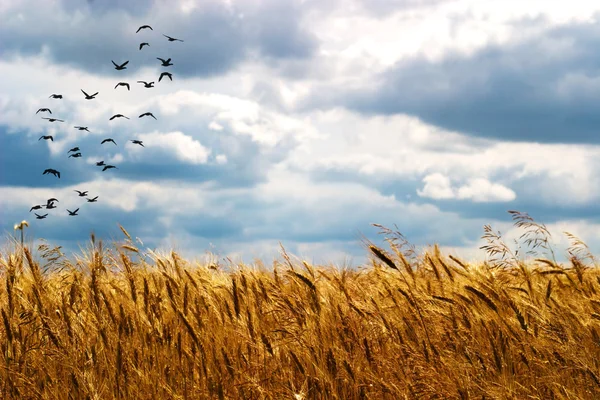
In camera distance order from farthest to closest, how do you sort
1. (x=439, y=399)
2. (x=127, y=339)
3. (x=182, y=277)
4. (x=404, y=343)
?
(x=182, y=277)
(x=127, y=339)
(x=404, y=343)
(x=439, y=399)

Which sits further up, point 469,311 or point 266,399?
point 469,311

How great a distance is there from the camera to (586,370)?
3.93 meters

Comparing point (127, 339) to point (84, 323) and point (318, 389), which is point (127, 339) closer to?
point (84, 323)

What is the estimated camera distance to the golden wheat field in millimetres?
4000

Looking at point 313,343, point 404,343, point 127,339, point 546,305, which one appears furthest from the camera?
point 546,305

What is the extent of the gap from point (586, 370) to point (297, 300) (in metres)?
1.96

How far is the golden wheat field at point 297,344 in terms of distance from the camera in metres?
4.00

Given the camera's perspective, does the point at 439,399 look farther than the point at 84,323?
No

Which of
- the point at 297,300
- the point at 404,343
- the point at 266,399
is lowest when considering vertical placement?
the point at 266,399

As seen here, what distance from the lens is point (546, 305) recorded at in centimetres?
507

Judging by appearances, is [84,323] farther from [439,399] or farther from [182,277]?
[439,399]

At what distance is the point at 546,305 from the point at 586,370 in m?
1.17

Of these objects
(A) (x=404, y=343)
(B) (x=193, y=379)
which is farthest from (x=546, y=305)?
(B) (x=193, y=379)

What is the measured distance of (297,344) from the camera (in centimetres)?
447
